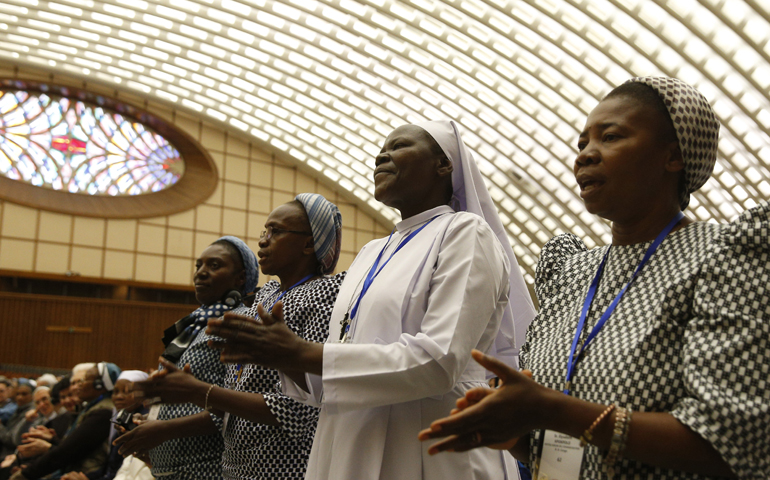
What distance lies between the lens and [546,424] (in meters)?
1.37

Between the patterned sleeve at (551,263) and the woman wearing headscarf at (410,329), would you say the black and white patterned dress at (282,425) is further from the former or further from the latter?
the patterned sleeve at (551,263)

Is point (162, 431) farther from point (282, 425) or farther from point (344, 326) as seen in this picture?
point (344, 326)

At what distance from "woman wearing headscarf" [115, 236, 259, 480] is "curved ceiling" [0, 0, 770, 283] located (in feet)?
49.6

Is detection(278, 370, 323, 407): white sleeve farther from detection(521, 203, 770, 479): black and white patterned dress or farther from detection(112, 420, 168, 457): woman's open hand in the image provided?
detection(112, 420, 168, 457): woman's open hand

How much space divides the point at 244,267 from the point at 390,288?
242 centimetres

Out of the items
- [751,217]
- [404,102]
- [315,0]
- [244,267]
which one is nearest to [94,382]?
[244,267]

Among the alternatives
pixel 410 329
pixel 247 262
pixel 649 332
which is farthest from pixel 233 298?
pixel 649 332

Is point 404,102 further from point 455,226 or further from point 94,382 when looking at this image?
point 455,226

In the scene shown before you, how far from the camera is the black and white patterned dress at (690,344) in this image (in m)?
1.33

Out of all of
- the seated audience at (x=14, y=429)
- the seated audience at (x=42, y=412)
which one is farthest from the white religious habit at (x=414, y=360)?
the seated audience at (x=14, y=429)

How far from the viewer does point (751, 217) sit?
1.50 metres

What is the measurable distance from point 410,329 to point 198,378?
1.98m

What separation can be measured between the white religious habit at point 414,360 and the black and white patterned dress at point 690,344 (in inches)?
10.5

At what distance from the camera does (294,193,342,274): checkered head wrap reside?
3461 mm
